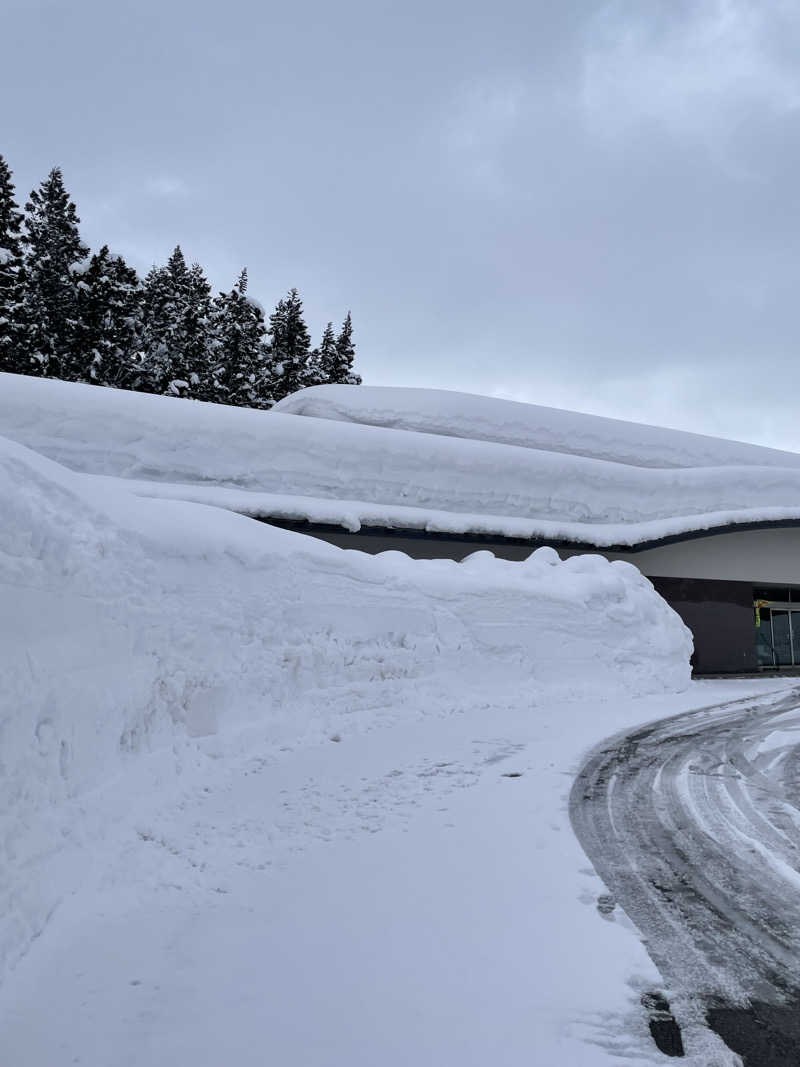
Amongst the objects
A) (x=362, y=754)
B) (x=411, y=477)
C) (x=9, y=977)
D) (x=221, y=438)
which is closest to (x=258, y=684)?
(x=362, y=754)

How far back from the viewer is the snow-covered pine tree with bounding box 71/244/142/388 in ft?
97.0

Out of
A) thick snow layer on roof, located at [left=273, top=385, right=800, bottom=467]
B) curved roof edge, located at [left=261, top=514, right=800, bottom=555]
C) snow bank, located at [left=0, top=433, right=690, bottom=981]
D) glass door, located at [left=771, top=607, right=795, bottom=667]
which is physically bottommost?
glass door, located at [left=771, top=607, right=795, bottom=667]

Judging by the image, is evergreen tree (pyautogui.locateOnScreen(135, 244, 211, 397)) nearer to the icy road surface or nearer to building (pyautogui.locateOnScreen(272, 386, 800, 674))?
building (pyautogui.locateOnScreen(272, 386, 800, 674))

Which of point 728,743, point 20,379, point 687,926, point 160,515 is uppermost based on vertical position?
point 20,379

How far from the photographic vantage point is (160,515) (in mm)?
7012

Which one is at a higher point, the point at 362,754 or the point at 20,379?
the point at 20,379

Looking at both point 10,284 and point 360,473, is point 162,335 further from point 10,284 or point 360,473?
point 360,473

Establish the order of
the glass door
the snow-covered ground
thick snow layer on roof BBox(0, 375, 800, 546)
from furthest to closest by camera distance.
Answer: the glass door
thick snow layer on roof BBox(0, 375, 800, 546)
the snow-covered ground

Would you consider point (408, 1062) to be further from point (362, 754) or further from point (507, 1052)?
point (362, 754)

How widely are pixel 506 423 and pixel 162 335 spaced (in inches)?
861

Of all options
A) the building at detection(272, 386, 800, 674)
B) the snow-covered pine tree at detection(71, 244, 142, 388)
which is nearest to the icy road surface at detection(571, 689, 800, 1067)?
the building at detection(272, 386, 800, 674)

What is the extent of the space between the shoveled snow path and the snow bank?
364 mm

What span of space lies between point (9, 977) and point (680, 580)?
21410 millimetres

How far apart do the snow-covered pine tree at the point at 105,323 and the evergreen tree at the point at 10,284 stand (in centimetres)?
320
